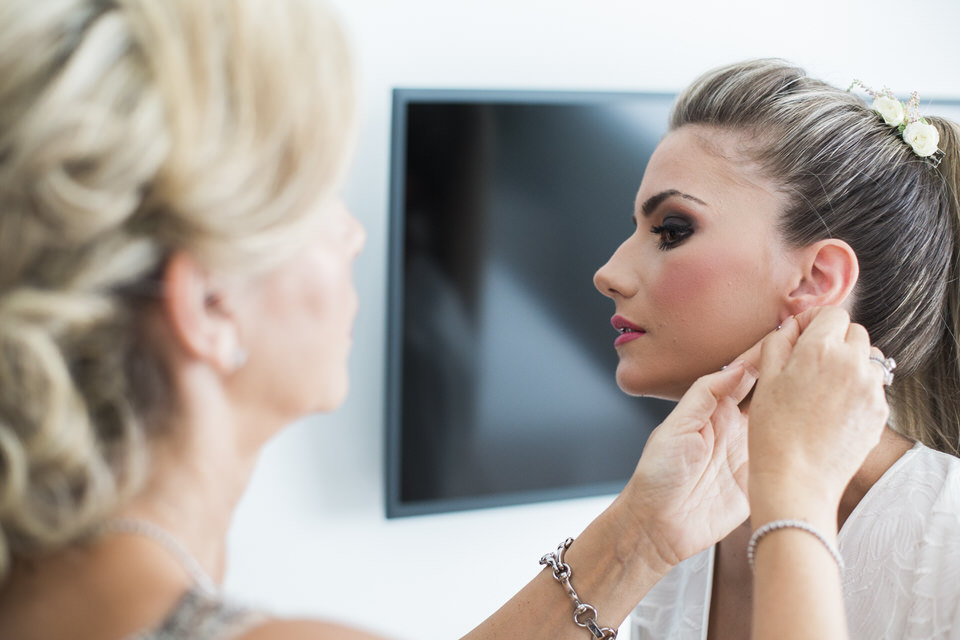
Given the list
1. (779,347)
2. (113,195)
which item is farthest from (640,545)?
(113,195)

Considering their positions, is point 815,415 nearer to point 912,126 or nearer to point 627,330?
point 627,330

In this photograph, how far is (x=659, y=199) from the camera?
1.22 metres

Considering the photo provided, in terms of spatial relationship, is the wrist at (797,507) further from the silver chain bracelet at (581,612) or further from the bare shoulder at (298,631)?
the bare shoulder at (298,631)

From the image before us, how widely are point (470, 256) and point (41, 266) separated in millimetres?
1327

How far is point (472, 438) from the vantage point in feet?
6.23

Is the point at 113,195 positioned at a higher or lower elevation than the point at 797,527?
higher

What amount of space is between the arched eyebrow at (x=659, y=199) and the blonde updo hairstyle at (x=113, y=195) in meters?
0.71

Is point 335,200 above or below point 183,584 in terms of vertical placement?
above

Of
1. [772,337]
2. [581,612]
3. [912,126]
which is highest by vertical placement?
[912,126]

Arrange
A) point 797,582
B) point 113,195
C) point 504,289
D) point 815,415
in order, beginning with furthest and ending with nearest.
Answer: point 504,289 → point 815,415 → point 797,582 → point 113,195

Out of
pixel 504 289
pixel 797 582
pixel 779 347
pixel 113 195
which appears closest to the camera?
pixel 113 195

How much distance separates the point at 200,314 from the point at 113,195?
0.10 metres

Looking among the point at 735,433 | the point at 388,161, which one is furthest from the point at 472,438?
the point at 735,433

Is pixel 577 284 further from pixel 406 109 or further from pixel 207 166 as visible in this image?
pixel 207 166
